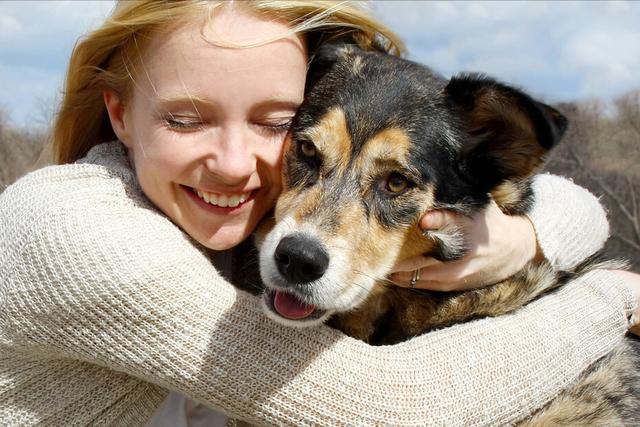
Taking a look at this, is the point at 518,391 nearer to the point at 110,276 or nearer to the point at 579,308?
the point at 579,308

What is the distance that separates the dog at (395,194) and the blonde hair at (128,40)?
0.20 meters

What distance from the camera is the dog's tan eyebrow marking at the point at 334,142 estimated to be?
2838 millimetres

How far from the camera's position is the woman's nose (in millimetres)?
2703

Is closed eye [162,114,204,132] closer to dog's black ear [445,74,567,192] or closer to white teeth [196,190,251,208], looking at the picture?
white teeth [196,190,251,208]

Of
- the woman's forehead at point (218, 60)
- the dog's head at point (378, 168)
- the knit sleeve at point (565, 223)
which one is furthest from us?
the knit sleeve at point (565, 223)

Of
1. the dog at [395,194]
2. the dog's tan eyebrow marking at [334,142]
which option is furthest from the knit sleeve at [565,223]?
the dog's tan eyebrow marking at [334,142]

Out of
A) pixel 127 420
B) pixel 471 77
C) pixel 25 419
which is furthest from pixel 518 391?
pixel 25 419

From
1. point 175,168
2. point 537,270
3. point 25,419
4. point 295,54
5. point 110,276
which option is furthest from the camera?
point 537,270

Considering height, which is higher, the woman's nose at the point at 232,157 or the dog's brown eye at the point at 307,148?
the woman's nose at the point at 232,157

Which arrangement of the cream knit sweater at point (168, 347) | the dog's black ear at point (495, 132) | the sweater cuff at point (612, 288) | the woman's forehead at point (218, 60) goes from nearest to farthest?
the cream knit sweater at point (168, 347) → the woman's forehead at point (218, 60) → the dog's black ear at point (495, 132) → the sweater cuff at point (612, 288)

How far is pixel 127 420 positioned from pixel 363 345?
3.50ft

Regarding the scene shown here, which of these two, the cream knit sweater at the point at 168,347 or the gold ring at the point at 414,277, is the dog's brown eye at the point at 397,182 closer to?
the gold ring at the point at 414,277

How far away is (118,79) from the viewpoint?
305cm

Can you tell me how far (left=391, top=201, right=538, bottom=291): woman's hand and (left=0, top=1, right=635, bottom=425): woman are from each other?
3.3 inches
